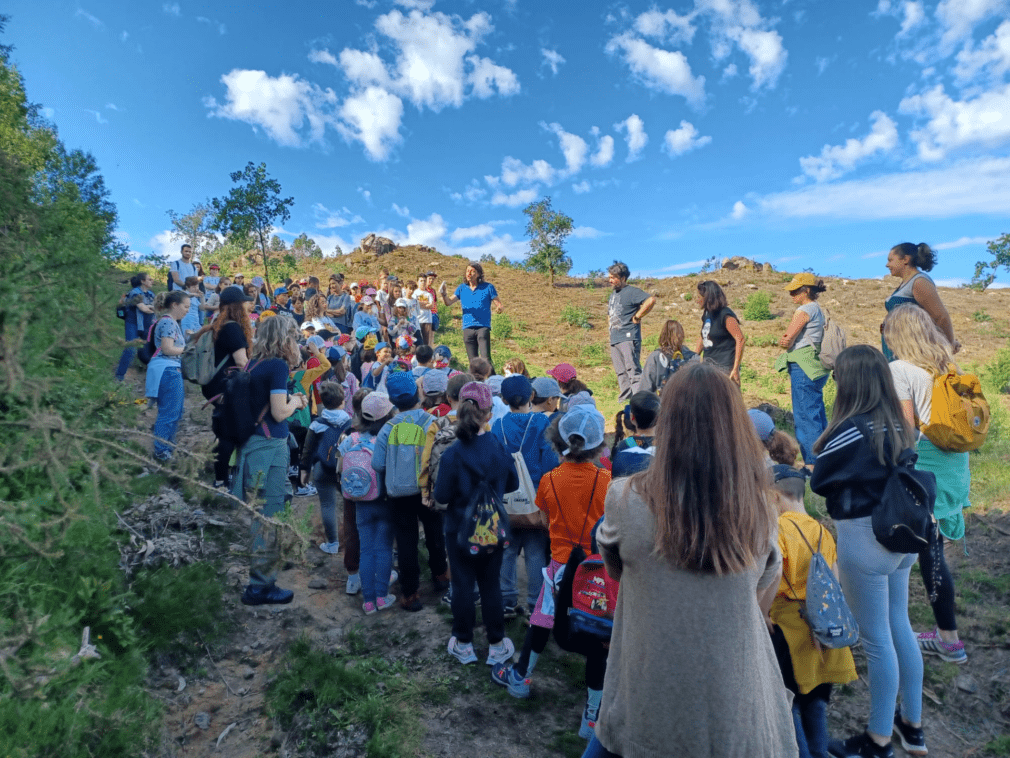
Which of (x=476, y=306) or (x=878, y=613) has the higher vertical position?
(x=476, y=306)

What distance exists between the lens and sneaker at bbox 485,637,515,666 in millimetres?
3463

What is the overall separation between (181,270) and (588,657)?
1083cm

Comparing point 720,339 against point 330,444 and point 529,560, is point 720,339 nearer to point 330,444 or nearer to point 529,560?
point 529,560

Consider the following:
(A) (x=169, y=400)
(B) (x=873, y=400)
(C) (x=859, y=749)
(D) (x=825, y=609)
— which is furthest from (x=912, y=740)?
(A) (x=169, y=400)

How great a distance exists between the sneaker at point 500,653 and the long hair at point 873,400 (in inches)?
84.7

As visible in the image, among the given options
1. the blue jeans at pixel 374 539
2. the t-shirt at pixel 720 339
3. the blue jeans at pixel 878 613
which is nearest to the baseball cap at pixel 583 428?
the blue jeans at pixel 878 613

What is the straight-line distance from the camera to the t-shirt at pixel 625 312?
6.83m

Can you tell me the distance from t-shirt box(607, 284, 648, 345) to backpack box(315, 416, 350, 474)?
3632 millimetres

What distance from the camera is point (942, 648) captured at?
3436 mm

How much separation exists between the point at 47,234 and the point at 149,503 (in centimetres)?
302

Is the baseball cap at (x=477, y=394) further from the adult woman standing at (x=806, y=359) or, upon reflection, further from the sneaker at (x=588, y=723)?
the adult woman standing at (x=806, y=359)

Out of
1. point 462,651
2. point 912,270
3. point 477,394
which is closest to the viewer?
point 462,651

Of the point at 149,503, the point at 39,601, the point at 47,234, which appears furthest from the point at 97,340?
the point at 149,503

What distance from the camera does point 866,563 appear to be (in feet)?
8.50
